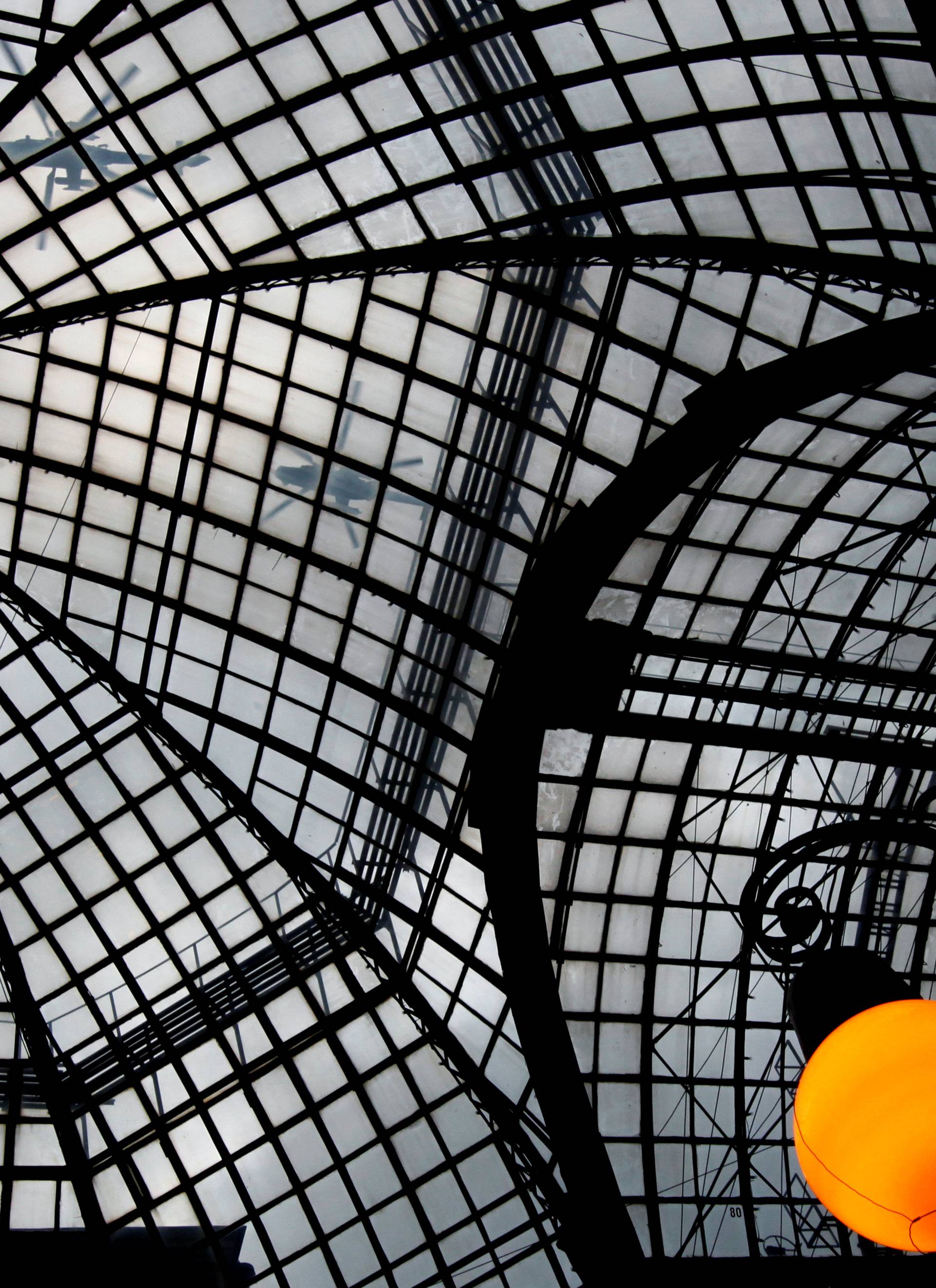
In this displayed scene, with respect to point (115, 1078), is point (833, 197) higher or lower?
higher

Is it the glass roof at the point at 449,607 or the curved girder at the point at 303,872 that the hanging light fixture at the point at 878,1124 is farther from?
the curved girder at the point at 303,872


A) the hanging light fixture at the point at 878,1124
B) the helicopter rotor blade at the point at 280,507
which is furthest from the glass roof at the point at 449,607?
the hanging light fixture at the point at 878,1124

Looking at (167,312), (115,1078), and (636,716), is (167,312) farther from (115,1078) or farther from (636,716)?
(115,1078)

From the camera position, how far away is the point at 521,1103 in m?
24.9

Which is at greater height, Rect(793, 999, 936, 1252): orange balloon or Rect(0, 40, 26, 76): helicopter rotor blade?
Rect(0, 40, 26, 76): helicopter rotor blade

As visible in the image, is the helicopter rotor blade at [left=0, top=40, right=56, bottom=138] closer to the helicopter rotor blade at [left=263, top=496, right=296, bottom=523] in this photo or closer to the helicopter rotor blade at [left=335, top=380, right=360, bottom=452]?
the helicopter rotor blade at [left=335, top=380, right=360, bottom=452]

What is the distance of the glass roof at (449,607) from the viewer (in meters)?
16.9

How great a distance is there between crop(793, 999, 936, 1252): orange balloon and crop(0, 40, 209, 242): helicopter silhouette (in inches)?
743

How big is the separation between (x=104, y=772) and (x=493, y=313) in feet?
49.1

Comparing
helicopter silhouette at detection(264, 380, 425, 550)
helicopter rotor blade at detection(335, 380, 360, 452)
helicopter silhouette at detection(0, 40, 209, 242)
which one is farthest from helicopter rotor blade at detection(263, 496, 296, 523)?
helicopter silhouette at detection(0, 40, 209, 242)

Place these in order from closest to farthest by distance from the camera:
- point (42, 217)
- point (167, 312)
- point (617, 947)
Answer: point (42, 217) < point (167, 312) < point (617, 947)

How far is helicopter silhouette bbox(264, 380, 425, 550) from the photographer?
76.8ft

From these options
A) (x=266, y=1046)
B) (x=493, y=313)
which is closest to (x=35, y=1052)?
(x=266, y=1046)

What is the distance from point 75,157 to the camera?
19.3 m
